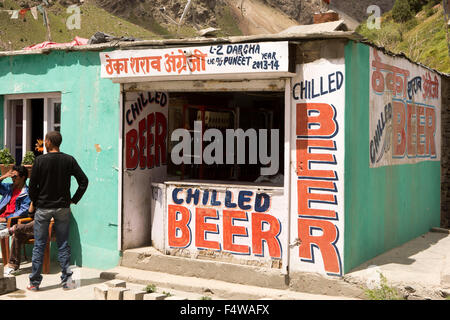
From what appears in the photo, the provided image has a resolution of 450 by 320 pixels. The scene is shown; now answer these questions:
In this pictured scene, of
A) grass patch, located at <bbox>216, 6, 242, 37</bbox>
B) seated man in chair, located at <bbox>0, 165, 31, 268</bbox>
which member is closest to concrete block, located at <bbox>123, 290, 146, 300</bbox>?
seated man in chair, located at <bbox>0, 165, 31, 268</bbox>

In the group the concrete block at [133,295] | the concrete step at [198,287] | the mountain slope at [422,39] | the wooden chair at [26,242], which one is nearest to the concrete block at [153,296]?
the concrete block at [133,295]

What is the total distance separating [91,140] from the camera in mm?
8133

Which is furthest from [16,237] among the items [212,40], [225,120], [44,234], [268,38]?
[225,120]

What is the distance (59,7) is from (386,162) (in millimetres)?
76686

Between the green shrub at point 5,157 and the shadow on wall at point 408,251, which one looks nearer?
the shadow on wall at point 408,251

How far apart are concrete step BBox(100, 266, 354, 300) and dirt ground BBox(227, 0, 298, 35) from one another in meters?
85.8

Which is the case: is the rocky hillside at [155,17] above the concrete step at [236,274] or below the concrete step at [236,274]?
above

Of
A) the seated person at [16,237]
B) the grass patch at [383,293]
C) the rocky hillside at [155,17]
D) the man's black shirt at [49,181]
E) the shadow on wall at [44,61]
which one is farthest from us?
the rocky hillside at [155,17]

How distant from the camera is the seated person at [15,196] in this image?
796cm

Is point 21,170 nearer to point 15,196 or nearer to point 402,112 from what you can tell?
point 15,196

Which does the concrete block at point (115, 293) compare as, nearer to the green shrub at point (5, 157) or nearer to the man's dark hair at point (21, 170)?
the man's dark hair at point (21, 170)

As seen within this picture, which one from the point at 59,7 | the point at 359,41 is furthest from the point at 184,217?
the point at 59,7

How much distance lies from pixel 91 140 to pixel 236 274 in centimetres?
301

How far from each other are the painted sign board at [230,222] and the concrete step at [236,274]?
17 cm
